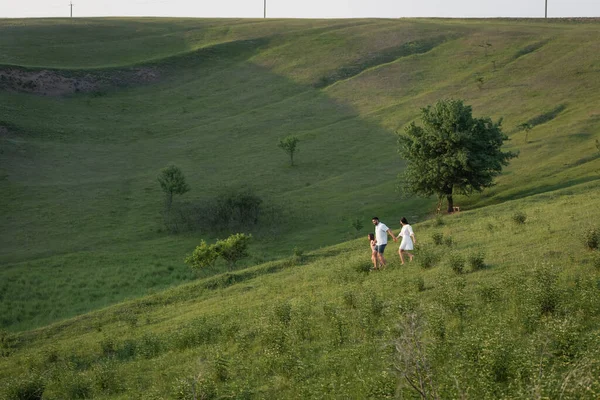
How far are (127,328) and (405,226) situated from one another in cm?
1089

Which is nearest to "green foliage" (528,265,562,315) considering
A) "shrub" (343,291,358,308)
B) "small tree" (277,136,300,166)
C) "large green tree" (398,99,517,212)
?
"shrub" (343,291,358,308)

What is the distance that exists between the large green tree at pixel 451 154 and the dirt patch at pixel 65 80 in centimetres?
6119

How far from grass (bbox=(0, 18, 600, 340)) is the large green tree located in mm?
2190

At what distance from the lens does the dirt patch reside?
8275 cm

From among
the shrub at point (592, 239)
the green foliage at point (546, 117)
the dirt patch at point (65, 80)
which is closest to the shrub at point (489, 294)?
the shrub at point (592, 239)

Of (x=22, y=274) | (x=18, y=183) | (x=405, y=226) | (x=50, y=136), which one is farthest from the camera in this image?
(x=50, y=136)

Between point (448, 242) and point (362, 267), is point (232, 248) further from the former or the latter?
point (448, 242)

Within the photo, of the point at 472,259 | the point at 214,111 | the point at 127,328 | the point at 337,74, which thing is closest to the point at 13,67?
the point at 214,111

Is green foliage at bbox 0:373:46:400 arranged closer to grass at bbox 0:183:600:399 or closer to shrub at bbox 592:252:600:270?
grass at bbox 0:183:600:399

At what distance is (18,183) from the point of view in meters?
54.8

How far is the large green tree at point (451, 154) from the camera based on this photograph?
40.9 m

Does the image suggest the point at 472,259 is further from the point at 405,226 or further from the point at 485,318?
the point at 485,318

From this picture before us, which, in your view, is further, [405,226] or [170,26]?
[170,26]

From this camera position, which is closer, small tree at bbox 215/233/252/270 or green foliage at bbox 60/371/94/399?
green foliage at bbox 60/371/94/399
